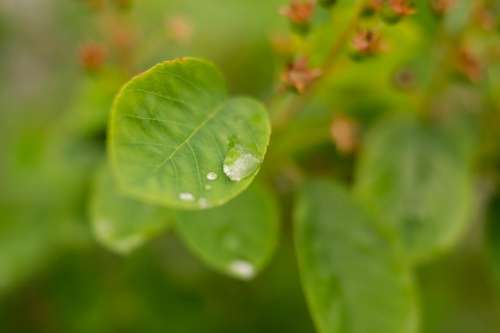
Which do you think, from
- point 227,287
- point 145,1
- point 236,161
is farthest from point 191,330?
point 236,161

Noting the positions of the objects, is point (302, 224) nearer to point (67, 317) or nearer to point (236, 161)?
point (236, 161)

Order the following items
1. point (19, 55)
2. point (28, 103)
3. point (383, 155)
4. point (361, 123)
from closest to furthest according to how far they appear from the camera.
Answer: point (383, 155)
point (361, 123)
point (28, 103)
point (19, 55)

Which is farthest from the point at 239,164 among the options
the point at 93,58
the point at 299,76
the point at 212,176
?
the point at 93,58

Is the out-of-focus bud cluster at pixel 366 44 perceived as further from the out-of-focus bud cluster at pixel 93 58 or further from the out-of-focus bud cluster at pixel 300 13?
the out-of-focus bud cluster at pixel 93 58

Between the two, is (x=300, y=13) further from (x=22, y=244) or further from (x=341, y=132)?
(x=22, y=244)

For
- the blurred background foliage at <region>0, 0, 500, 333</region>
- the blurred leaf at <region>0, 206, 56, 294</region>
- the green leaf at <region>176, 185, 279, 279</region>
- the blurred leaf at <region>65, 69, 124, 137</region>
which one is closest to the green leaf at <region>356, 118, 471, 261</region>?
the blurred background foliage at <region>0, 0, 500, 333</region>

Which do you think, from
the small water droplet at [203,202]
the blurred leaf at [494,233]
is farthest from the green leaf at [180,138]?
the blurred leaf at [494,233]
